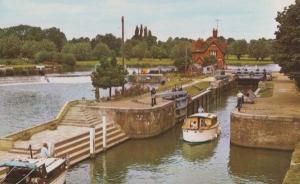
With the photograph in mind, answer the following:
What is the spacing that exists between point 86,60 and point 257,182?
151269mm

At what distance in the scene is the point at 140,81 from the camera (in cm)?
10050

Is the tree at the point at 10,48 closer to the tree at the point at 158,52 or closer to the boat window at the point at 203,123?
the tree at the point at 158,52

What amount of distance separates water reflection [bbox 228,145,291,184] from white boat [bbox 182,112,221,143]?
2.84m

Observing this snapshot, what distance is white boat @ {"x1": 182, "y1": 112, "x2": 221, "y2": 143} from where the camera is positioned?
4125 cm

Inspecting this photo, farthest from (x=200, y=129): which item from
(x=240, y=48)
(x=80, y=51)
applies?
(x=240, y=48)

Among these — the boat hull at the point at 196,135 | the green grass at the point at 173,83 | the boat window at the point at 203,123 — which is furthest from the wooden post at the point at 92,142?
the green grass at the point at 173,83

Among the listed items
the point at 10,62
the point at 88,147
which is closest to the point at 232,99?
the point at 88,147

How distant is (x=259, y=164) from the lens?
35.0 m

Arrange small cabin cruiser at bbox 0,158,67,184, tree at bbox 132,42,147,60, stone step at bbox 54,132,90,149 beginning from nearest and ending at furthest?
1. small cabin cruiser at bbox 0,158,67,184
2. stone step at bbox 54,132,90,149
3. tree at bbox 132,42,147,60

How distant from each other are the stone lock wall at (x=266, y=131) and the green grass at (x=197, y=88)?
82.6 ft

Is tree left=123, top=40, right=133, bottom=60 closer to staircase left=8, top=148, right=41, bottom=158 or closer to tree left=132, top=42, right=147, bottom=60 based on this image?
tree left=132, top=42, right=147, bottom=60

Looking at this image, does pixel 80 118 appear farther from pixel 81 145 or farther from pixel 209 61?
pixel 209 61

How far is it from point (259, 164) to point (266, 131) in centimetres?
408

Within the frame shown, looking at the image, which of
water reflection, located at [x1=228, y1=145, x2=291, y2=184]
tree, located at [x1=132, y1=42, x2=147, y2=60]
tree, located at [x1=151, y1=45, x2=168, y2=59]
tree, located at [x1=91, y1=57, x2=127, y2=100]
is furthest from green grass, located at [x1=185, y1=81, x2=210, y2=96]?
tree, located at [x1=151, y1=45, x2=168, y2=59]
